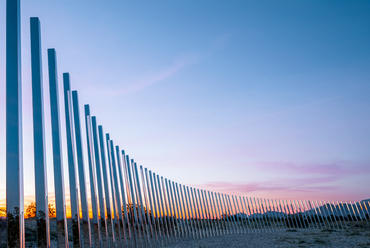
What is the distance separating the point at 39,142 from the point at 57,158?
2.90 ft

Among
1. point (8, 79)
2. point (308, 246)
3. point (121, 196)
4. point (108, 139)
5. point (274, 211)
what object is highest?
point (108, 139)

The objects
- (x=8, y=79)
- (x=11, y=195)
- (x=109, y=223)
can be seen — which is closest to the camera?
(x=11, y=195)

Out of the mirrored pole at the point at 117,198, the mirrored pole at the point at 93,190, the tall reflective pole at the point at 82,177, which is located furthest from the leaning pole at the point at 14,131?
the mirrored pole at the point at 117,198

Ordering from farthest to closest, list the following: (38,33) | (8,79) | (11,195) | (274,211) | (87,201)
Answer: (274,211) < (87,201) < (38,33) < (8,79) < (11,195)

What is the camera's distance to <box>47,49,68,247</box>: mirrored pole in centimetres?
707

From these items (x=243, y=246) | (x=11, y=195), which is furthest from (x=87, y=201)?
(x=243, y=246)

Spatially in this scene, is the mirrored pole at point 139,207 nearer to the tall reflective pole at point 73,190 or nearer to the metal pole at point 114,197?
the metal pole at point 114,197

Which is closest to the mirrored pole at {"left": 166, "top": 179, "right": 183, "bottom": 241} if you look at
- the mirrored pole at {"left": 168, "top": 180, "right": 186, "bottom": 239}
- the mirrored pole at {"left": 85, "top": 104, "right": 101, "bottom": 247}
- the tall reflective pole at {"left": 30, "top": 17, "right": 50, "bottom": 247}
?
the mirrored pole at {"left": 168, "top": 180, "right": 186, "bottom": 239}

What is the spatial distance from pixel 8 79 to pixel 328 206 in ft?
81.1

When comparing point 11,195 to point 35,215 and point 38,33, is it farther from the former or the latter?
point 38,33

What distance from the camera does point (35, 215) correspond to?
6352 millimetres

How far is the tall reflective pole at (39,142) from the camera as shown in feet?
20.8

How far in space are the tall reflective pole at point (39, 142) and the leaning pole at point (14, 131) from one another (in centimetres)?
65

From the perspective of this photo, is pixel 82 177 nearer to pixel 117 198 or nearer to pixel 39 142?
pixel 39 142
